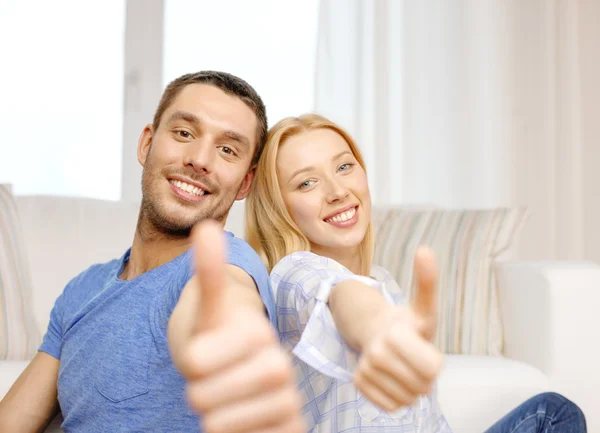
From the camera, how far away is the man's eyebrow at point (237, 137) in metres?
1.12

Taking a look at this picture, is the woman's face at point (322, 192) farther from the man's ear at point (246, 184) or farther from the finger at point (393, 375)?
the finger at point (393, 375)

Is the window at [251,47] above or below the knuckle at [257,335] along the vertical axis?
above

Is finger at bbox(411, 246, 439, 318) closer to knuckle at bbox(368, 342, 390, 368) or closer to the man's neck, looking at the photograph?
knuckle at bbox(368, 342, 390, 368)

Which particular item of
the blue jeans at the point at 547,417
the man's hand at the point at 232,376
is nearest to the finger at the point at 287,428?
the man's hand at the point at 232,376

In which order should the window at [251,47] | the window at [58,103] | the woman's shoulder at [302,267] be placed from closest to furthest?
the woman's shoulder at [302,267], the window at [58,103], the window at [251,47]

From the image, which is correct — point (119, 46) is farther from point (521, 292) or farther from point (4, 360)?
point (521, 292)

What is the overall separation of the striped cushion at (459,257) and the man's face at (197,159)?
2.35ft

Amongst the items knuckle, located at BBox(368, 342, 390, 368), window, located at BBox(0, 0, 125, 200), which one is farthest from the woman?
window, located at BBox(0, 0, 125, 200)

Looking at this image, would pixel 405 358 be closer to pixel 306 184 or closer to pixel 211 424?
pixel 211 424

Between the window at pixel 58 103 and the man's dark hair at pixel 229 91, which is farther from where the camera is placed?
the window at pixel 58 103

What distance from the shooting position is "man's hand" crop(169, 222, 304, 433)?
1.42 ft

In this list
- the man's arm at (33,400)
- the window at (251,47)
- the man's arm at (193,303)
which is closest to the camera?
the man's arm at (193,303)

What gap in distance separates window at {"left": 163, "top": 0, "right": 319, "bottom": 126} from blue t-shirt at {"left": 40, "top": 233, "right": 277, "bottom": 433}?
6.62ft

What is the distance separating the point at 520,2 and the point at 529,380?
226cm
